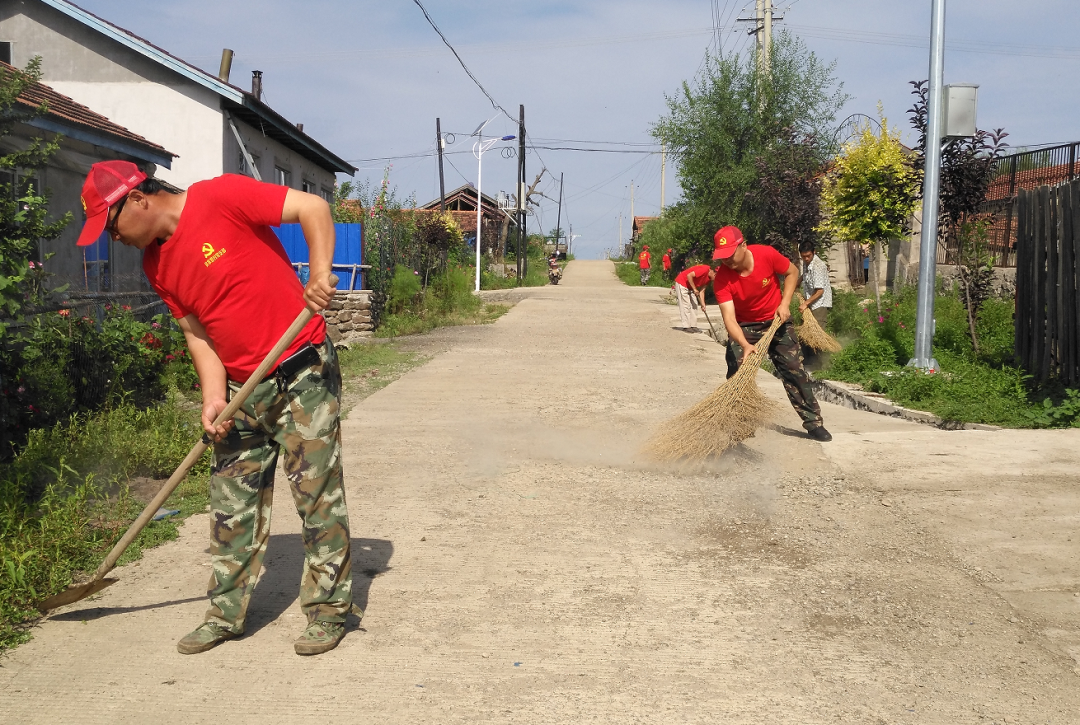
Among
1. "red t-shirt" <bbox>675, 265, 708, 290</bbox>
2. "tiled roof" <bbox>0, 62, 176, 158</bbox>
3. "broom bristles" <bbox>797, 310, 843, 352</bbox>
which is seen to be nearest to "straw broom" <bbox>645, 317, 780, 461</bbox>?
"red t-shirt" <bbox>675, 265, 708, 290</bbox>

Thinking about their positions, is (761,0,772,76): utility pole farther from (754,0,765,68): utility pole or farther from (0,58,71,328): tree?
(0,58,71,328): tree

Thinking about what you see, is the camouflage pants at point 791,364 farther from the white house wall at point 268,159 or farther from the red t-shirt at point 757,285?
the white house wall at point 268,159

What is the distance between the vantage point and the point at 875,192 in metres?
13.2

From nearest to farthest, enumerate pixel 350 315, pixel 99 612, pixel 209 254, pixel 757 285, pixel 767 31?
1. pixel 209 254
2. pixel 99 612
3. pixel 757 285
4. pixel 350 315
5. pixel 767 31

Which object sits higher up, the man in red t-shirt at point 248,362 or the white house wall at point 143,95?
the white house wall at point 143,95

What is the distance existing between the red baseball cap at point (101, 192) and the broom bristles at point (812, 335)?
9.09 m

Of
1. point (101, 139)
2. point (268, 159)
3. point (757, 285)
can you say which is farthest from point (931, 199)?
point (268, 159)

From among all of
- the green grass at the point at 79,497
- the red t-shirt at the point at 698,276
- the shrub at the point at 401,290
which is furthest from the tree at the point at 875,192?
the green grass at the point at 79,497

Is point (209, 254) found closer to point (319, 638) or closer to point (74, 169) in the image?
point (319, 638)

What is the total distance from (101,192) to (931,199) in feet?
30.3

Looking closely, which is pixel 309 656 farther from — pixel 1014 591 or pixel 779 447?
pixel 779 447

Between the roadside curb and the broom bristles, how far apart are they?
470 mm

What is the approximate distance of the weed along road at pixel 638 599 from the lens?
10.5ft

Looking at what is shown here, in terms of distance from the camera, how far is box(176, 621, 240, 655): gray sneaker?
3.56 metres
